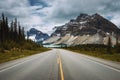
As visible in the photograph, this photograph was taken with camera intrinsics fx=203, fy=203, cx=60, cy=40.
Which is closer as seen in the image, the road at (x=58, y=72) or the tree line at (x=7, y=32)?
the road at (x=58, y=72)

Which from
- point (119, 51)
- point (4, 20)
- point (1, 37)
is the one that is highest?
point (4, 20)

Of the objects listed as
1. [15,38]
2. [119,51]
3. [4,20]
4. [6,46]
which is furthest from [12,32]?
[119,51]

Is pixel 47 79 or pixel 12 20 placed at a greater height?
pixel 12 20

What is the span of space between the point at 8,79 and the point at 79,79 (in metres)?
3.65

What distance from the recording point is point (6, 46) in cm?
5728

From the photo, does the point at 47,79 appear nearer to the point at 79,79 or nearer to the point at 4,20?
the point at 79,79

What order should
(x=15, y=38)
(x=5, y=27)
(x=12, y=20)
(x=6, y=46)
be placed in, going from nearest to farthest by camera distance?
(x=6, y=46)
(x=5, y=27)
(x=15, y=38)
(x=12, y=20)

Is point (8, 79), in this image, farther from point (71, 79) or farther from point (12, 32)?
point (12, 32)

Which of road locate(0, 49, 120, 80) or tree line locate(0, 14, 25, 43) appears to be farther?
tree line locate(0, 14, 25, 43)

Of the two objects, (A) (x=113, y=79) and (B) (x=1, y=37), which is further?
(B) (x=1, y=37)

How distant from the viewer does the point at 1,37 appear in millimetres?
80375

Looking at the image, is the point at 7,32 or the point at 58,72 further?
the point at 7,32

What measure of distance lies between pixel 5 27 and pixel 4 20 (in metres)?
3.09

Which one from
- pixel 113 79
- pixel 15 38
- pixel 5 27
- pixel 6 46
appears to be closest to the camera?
pixel 113 79
